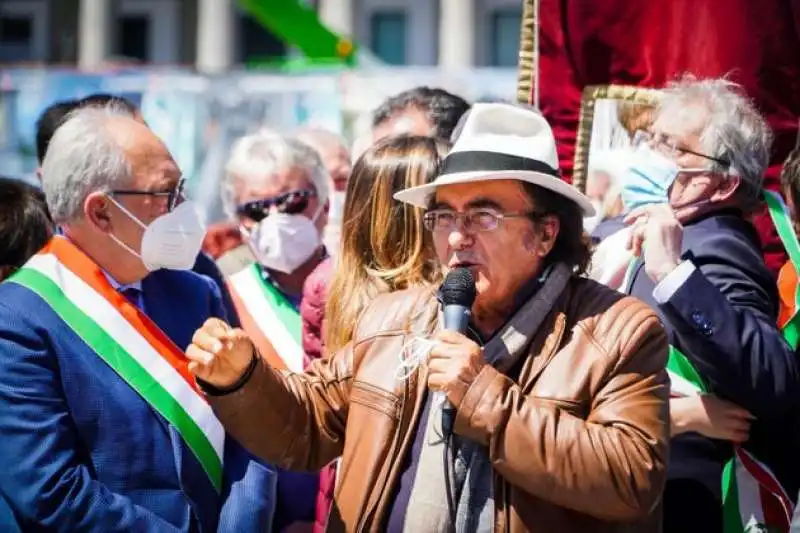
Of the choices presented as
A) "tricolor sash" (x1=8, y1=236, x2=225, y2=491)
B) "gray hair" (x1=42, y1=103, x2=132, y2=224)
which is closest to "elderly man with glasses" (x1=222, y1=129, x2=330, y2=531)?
"tricolor sash" (x1=8, y1=236, x2=225, y2=491)

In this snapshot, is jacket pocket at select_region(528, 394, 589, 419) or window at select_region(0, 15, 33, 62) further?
window at select_region(0, 15, 33, 62)

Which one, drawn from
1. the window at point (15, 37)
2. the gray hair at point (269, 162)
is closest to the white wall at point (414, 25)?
the window at point (15, 37)

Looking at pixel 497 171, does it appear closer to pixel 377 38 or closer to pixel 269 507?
pixel 269 507

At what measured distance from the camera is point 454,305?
323cm

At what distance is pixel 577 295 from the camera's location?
3490 mm

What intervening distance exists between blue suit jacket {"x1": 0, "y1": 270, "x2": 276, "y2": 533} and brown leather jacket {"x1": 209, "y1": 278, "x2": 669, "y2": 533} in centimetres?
53

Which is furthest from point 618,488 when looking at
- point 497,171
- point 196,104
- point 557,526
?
point 196,104

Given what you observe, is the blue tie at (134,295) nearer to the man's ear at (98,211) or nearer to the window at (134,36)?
the man's ear at (98,211)

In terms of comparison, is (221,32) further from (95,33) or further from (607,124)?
(607,124)

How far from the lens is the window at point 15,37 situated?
1895 inches

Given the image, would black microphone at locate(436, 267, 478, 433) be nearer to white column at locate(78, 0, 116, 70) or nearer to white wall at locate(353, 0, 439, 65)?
white wall at locate(353, 0, 439, 65)

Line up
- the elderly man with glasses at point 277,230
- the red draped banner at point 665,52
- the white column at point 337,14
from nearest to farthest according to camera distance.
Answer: the red draped banner at point 665,52 → the elderly man with glasses at point 277,230 → the white column at point 337,14

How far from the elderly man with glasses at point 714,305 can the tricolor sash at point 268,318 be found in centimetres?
142

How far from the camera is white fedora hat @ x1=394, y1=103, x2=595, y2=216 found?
11.2ft
